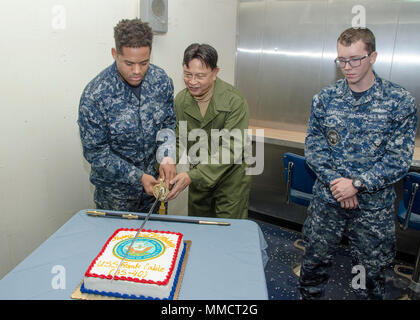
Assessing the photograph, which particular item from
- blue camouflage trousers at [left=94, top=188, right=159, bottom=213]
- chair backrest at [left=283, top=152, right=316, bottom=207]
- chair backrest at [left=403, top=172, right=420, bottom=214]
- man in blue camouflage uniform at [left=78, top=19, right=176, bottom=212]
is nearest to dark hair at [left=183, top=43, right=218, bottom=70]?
man in blue camouflage uniform at [left=78, top=19, right=176, bottom=212]

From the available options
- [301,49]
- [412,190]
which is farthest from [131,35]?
[301,49]

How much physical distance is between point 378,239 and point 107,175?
1.45m

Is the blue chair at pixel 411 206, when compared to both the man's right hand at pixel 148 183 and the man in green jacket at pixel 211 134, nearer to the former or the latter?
the man in green jacket at pixel 211 134

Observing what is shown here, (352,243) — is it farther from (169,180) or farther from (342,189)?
(169,180)

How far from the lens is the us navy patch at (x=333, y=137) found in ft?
5.87

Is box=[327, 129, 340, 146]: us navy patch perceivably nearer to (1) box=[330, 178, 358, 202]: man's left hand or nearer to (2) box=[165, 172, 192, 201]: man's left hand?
(1) box=[330, 178, 358, 202]: man's left hand

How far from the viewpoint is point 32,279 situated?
3.32 feet

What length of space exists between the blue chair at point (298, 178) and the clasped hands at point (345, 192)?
0.53 metres

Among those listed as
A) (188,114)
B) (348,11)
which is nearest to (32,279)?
(188,114)

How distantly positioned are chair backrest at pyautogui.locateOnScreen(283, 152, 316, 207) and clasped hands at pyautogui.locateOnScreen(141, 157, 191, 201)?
0.96m

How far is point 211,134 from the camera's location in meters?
2.04

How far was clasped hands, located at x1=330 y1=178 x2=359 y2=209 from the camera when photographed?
168cm

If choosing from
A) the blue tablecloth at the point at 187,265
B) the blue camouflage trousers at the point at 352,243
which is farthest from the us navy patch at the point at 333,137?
the blue tablecloth at the point at 187,265
